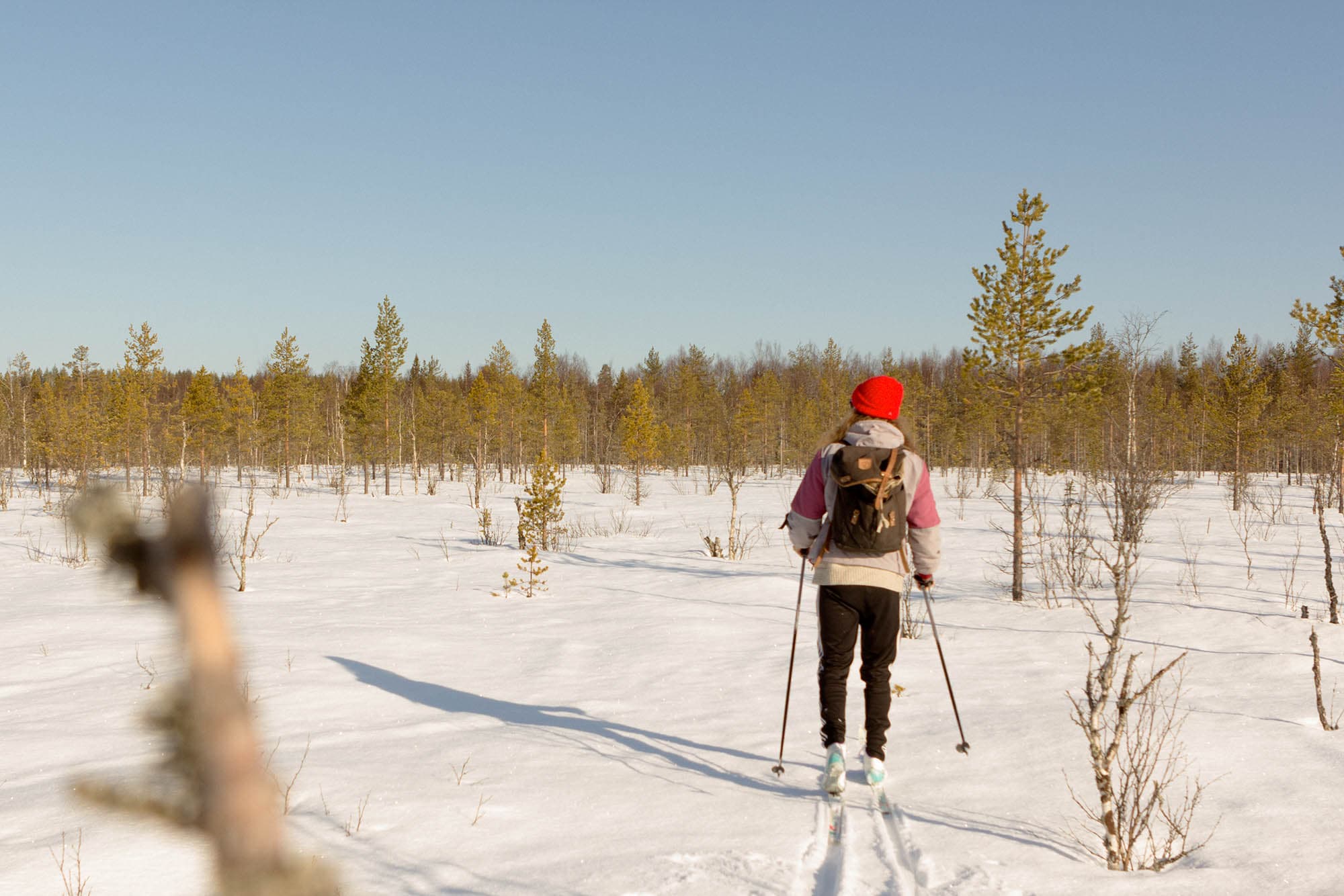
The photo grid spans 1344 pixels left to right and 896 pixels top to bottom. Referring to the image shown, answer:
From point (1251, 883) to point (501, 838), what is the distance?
2980 millimetres

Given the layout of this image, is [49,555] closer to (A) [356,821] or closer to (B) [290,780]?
(B) [290,780]

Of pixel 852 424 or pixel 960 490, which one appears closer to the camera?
pixel 852 424

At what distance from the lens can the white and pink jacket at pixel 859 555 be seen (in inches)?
163

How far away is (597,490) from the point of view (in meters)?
38.1

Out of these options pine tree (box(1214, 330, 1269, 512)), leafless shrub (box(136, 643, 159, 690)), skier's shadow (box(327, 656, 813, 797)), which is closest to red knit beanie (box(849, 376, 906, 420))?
skier's shadow (box(327, 656, 813, 797))

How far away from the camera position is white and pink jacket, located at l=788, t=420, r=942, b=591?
414 cm

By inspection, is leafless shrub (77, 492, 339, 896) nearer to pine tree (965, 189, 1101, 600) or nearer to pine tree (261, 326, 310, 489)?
pine tree (965, 189, 1101, 600)

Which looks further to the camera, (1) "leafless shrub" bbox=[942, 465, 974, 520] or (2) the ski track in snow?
(1) "leafless shrub" bbox=[942, 465, 974, 520]

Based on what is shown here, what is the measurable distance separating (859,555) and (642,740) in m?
1.99

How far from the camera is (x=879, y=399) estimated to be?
4.27m

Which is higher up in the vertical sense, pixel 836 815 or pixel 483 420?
pixel 483 420

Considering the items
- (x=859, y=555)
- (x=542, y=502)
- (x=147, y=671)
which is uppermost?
(x=859, y=555)

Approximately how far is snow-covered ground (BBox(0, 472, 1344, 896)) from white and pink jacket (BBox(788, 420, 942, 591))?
3.65 ft

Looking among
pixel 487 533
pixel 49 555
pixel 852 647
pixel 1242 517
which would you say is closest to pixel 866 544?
pixel 852 647
